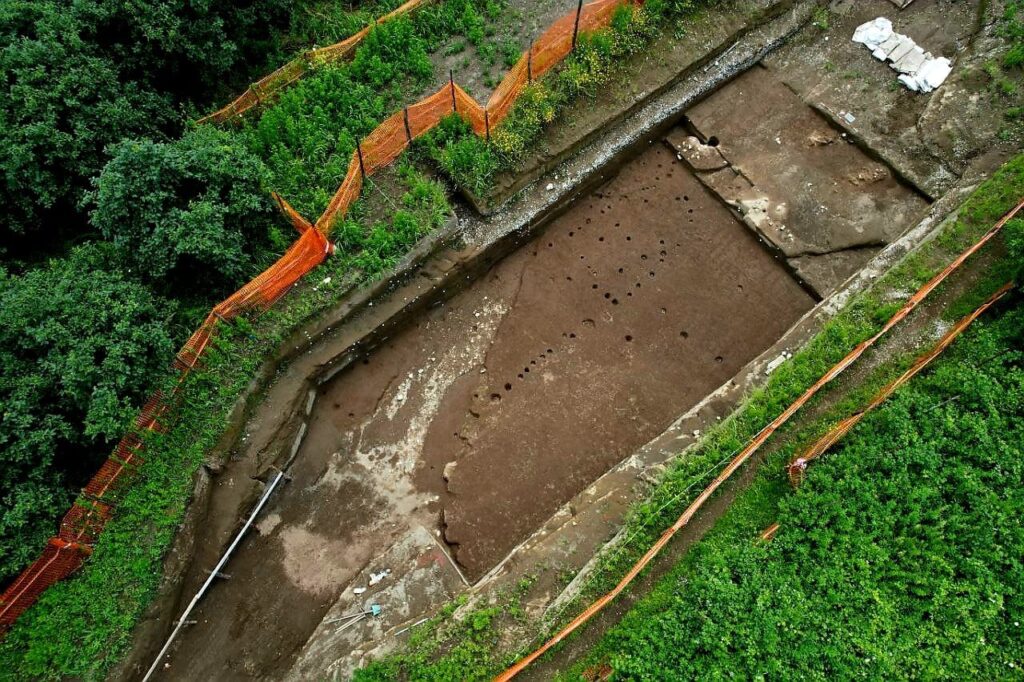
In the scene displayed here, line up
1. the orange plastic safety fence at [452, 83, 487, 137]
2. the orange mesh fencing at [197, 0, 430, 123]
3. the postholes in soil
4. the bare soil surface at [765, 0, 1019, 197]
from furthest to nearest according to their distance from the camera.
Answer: the orange mesh fencing at [197, 0, 430, 123] < the bare soil surface at [765, 0, 1019, 197] < the orange plastic safety fence at [452, 83, 487, 137] < the postholes in soil

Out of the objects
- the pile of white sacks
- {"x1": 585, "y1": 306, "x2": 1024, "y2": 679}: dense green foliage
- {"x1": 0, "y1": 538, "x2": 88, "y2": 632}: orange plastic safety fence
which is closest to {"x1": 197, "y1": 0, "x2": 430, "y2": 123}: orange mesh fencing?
{"x1": 0, "y1": 538, "x2": 88, "y2": 632}: orange plastic safety fence

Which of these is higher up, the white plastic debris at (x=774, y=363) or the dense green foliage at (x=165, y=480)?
the dense green foliage at (x=165, y=480)

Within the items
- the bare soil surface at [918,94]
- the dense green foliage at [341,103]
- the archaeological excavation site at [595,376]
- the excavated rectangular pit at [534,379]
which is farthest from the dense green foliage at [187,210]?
the bare soil surface at [918,94]

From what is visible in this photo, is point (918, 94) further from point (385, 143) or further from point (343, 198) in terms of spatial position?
point (343, 198)

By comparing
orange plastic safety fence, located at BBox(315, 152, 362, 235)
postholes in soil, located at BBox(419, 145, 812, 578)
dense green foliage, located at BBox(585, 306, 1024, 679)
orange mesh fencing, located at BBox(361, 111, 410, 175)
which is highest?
orange mesh fencing, located at BBox(361, 111, 410, 175)

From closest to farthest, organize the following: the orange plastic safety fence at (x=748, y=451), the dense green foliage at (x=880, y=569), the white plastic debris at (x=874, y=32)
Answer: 1. the dense green foliage at (x=880, y=569)
2. the orange plastic safety fence at (x=748, y=451)
3. the white plastic debris at (x=874, y=32)

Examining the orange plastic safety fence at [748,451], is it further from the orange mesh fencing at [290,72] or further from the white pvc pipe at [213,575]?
the orange mesh fencing at [290,72]

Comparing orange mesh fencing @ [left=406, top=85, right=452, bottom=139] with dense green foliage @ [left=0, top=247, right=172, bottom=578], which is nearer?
dense green foliage @ [left=0, top=247, right=172, bottom=578]

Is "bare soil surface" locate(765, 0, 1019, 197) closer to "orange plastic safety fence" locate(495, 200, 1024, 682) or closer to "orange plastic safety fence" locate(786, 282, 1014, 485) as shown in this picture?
"orange plastic safety fence" locate(495, 200, 1024, 682)
